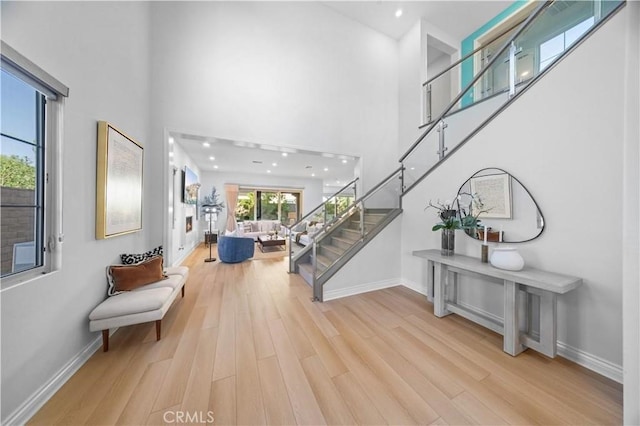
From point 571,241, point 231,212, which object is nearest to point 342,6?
point 571,241

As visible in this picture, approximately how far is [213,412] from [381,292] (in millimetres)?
2523

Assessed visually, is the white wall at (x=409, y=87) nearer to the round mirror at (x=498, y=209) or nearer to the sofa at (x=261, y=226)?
the round mirror at (x=498, y=209)

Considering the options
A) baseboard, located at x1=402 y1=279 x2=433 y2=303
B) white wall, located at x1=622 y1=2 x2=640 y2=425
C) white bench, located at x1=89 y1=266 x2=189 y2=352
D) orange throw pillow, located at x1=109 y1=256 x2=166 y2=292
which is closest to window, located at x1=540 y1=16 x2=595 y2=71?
white wall, located at x1=622 y1=2 x2=640 y2=425

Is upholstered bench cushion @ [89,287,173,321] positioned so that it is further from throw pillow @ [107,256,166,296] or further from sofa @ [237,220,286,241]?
sofa @ [237,220,286,241]

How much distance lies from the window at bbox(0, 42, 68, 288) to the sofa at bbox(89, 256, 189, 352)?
605 mm

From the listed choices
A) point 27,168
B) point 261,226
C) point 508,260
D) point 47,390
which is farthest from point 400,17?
point 261,226

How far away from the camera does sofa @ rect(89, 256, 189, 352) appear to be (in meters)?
1.84

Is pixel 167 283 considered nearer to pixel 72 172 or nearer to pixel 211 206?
pixel 72 172

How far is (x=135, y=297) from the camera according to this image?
1990 mm

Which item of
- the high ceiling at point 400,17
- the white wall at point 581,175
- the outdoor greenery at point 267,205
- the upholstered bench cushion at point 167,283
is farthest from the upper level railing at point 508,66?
the outdoor greenery at point 267,205

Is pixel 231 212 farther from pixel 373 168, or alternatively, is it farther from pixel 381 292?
pixel 381 292

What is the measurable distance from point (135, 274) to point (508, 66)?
501 cm

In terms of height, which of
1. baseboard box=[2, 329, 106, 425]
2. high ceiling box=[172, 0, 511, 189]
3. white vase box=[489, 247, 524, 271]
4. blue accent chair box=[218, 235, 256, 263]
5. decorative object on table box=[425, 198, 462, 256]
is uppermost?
high ceiling box=[172, 0, 511, 189]

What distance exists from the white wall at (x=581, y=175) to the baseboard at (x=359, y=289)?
5.87ft
